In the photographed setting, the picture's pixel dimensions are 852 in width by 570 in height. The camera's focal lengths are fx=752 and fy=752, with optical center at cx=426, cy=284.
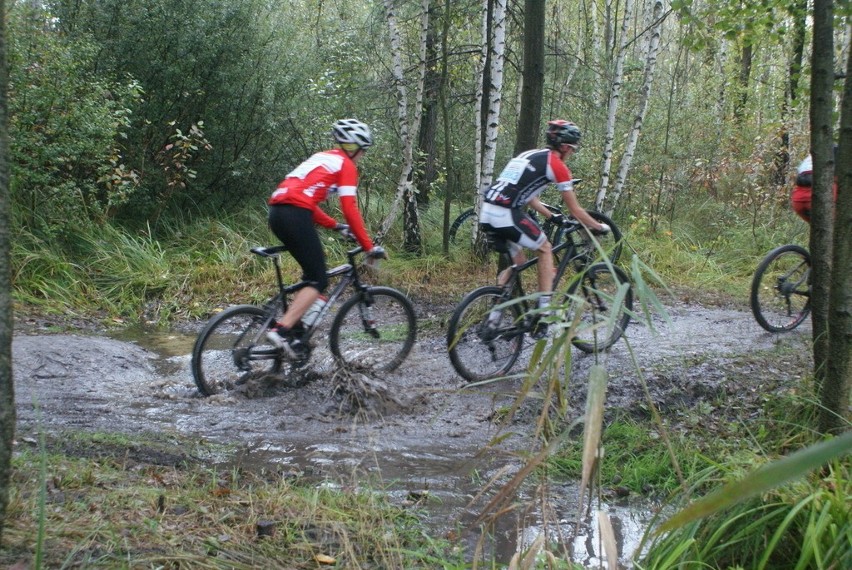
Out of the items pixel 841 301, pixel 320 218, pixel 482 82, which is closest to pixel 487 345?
pixel 320 218

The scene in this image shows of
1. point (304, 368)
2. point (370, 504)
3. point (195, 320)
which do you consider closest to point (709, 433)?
point (370, 504)

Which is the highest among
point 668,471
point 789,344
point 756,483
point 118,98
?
point 118,98

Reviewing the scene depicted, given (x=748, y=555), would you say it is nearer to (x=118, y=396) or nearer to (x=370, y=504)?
(x=370, y=504)

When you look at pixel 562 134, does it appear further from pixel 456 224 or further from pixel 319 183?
pixel 456 224

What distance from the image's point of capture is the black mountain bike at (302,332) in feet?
20.7

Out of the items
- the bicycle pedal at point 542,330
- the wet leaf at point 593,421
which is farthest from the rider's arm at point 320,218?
the wet leaf at point 593,421

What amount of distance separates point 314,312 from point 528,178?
2244 millimetres

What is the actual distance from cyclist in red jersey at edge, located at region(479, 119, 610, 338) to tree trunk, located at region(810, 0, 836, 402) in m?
2.05

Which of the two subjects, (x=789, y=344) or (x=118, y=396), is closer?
(x=118, y=396)

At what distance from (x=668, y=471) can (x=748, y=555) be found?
166 centimetres

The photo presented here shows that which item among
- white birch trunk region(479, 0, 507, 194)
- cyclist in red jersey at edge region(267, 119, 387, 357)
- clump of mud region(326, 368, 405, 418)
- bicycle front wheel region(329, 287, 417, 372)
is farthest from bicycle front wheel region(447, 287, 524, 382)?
white birch trunk region(479, 0, 507, 194)

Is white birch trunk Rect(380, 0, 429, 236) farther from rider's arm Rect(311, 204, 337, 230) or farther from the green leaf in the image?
the green leaf

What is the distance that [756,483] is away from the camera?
115 centimetres

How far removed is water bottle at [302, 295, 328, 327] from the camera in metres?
6.66
